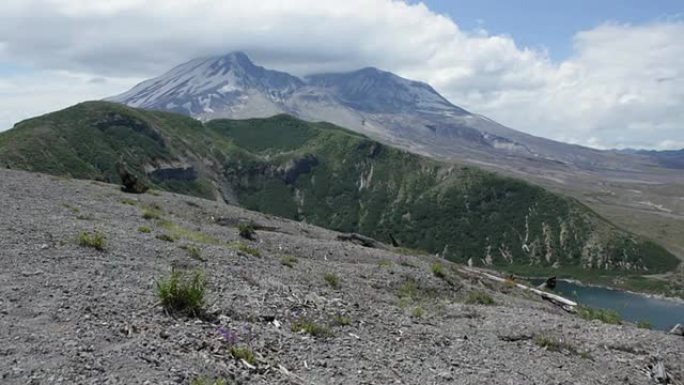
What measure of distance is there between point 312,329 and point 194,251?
9.38 meters

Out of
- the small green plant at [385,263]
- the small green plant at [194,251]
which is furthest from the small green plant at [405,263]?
the small green plant at [194,251]

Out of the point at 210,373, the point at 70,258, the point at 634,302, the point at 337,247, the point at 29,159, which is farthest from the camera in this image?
the point at 634,302

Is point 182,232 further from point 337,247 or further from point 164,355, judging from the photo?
point 164,355

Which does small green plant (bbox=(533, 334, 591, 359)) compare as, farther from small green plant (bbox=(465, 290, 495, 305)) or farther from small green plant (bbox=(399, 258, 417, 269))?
small green plant (bbox=(399, 258, 417, 269))

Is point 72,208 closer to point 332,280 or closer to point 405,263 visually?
point 332,280

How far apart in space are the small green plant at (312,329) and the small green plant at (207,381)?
3959 millimetres

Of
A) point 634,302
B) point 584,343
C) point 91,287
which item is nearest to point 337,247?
point 584,343

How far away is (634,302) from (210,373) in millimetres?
186622

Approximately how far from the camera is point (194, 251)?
73.5ft

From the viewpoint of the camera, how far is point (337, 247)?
35281 mm

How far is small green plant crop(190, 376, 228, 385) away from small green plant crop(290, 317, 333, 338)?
396 centimetres

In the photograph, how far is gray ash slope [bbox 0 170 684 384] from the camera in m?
10.9

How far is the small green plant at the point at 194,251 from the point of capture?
21812 mm

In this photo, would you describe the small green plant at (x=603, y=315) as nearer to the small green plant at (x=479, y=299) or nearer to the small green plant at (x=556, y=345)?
the small green plant at (x=479, y=299)
